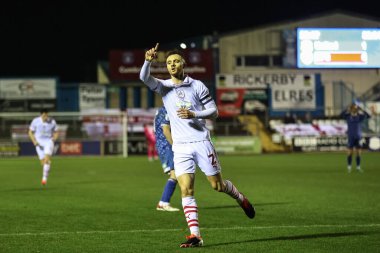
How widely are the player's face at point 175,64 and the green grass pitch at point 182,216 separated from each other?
2211mm

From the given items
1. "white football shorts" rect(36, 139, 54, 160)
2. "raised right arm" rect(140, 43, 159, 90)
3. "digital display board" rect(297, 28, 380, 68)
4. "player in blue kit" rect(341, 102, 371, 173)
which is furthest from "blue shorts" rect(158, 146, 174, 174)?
"player in blue kit" rect(341, 102, 371, 173)

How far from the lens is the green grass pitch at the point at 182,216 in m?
11.1

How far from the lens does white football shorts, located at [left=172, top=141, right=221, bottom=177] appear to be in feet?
35.7

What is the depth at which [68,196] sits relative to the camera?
19922 mm

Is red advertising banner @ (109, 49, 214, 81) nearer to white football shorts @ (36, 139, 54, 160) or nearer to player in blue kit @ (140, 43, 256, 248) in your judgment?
white football shorts @ (36, 139, 54, 160)

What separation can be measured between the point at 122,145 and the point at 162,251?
37.7m

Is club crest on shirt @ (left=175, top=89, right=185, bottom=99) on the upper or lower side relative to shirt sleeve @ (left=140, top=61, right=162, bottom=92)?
lower

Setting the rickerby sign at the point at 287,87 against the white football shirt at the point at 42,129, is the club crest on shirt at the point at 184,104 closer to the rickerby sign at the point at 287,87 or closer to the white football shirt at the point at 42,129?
the white football shirt at the point at 42,129

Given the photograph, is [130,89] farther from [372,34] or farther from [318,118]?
[372,34]

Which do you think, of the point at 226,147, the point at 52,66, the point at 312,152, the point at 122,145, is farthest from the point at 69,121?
the point at 52,66

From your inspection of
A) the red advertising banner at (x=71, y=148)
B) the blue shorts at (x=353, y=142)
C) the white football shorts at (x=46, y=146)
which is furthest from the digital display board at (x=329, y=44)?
the red advertising banner at (x=71, y=148)

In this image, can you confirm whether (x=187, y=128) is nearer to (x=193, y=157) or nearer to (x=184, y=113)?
(x=193, y=157)

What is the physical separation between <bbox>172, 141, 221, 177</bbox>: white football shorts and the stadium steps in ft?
131

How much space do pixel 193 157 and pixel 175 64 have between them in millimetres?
1204
